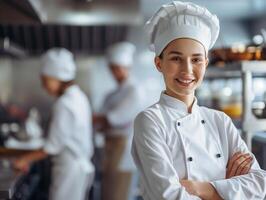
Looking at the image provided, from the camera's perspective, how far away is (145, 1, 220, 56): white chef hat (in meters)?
0.73

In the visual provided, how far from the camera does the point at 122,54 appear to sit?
8.93 ft

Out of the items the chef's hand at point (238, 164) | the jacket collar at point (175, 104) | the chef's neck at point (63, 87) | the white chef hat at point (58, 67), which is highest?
the white chef hat at point (58, 67)

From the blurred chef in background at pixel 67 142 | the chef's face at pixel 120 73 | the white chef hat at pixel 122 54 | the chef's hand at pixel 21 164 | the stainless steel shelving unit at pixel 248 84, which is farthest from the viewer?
the white chef hat at pixel 122 54

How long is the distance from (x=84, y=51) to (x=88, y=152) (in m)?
1.30

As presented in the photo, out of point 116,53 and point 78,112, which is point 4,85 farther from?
point 78,112

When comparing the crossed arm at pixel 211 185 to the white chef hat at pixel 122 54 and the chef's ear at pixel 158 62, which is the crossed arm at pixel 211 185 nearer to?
the chef's ear at pixel 158 62

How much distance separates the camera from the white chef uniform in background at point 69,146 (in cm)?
181

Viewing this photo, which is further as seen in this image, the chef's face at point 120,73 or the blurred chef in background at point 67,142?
the chef's face at point 120,73

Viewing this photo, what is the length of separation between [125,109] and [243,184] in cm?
163

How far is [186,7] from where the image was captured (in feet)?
2.38

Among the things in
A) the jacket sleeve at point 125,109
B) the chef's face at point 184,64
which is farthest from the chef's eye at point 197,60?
the jacket sleeve at point 125,109

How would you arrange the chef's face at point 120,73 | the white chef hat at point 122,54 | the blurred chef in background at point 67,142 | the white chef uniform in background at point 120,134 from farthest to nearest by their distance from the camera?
the white chef hat at point 122,54 < the chef's face at point 120,73 < the white chef uniform in background at point 120,134 < the blurred chef in background at point 67,142

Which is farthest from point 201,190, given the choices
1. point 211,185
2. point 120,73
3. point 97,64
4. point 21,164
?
point 97,64

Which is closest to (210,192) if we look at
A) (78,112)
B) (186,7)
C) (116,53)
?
(186,7)
